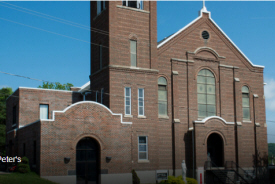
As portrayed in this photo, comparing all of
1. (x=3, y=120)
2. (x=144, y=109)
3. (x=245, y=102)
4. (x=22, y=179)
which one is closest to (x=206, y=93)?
(x=245, y=102)

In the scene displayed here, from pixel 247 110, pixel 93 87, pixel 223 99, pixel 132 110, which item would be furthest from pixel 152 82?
pixel 247 110

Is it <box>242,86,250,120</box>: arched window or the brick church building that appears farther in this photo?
<box>242,86,250,120</box>: arched window

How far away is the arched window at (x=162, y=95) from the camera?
3681cm

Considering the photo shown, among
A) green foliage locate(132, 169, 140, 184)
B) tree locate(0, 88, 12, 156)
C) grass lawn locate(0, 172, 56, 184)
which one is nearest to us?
grass lawn locate(0, 172, 56, 184)

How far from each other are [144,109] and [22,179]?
1206 cm

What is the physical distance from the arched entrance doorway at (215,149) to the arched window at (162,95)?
5.56 metres

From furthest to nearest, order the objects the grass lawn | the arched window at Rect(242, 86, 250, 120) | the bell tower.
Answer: the arched window at Rect(242, 86, 250, 120) → the bell tower → the grass lawn

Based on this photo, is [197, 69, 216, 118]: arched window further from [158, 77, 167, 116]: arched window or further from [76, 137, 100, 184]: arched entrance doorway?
[76, 137, 100, 184]: arched entrance doorway

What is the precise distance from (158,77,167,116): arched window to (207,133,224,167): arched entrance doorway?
5.56 metres

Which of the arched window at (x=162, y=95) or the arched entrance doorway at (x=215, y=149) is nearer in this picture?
the arched window at (x=162, y=95)

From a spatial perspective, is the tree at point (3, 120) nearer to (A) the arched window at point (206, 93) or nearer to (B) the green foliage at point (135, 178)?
(A) the arched window at point (206, 93)

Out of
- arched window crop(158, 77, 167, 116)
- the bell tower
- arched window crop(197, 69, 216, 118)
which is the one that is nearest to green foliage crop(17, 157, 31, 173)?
the bell tower

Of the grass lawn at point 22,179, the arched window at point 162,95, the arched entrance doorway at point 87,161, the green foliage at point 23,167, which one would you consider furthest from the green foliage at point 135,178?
the green foliage at point 23,167

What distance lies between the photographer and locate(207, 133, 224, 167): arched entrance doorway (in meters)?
38.3
